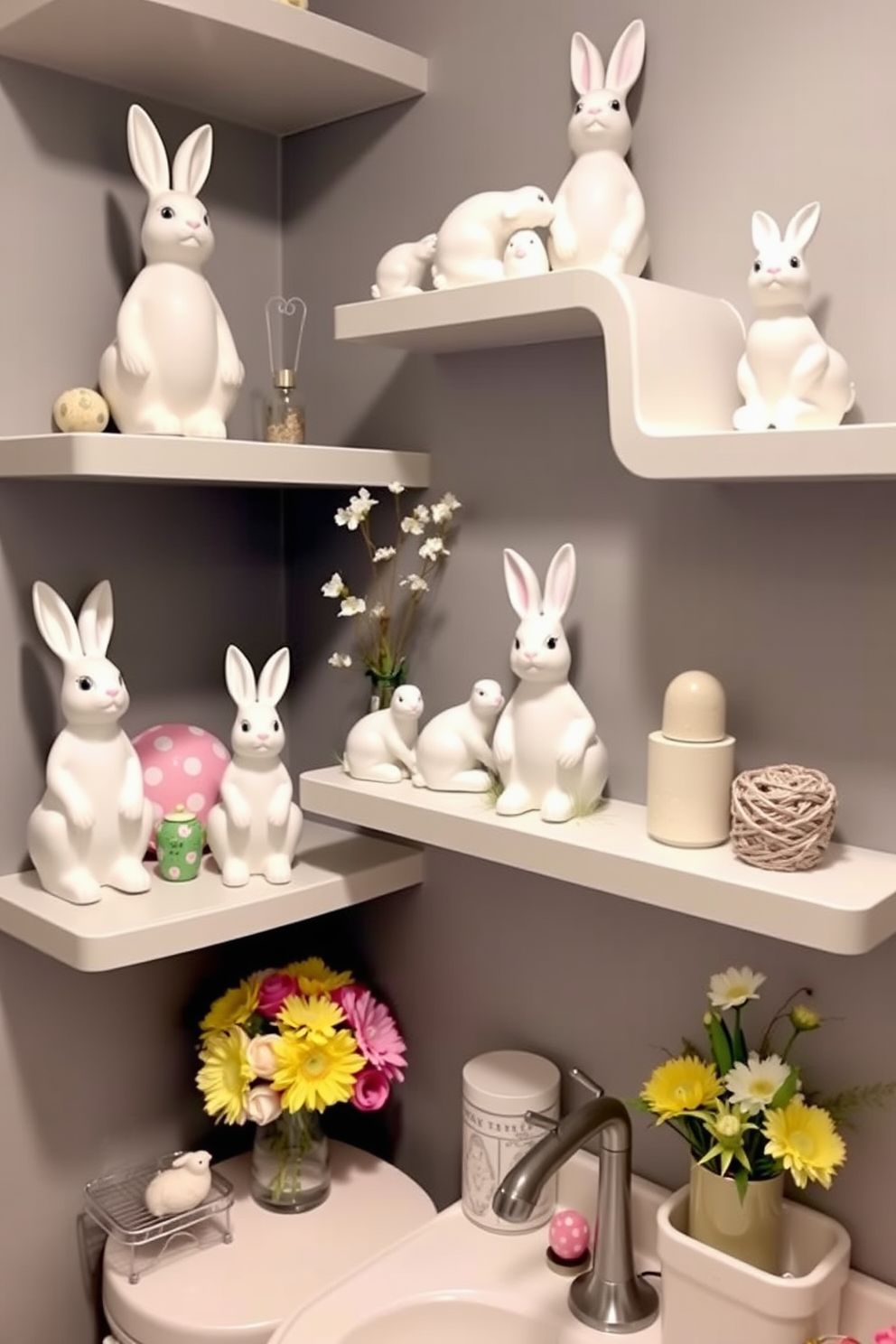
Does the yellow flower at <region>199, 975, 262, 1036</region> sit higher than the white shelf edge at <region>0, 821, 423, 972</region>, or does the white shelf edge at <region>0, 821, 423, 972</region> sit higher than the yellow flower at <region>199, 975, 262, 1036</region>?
the white shelf edge at <region>0, 821, 423, 972</region>

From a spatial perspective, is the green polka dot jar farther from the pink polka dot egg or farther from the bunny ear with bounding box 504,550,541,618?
the bunny ear with bounding box 504,550,541,618

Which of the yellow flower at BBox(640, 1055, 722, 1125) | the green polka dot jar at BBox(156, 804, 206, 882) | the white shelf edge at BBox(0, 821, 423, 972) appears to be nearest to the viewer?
the yellow flower at BBox(640, 1055, 722, 1125)

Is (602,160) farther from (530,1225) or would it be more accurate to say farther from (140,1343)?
(140,1343)

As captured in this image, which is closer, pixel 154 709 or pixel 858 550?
pixel 858 550

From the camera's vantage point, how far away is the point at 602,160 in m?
1.13

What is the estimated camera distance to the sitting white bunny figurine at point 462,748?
1.26 meters

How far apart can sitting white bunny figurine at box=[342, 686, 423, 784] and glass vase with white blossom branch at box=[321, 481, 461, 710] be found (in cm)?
6

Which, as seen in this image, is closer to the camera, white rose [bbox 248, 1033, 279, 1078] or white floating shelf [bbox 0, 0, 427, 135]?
white floating shelf [bbox 0, 0, 427, 135]

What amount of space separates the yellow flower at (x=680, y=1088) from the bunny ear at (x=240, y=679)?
0.55 meters

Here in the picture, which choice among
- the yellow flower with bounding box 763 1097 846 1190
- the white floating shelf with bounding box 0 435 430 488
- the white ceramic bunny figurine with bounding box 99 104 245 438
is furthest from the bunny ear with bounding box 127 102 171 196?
the yellow flower with bounding box 763 1097 846 1190

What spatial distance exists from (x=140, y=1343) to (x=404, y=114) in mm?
1308

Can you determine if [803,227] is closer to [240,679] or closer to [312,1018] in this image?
[240,679]

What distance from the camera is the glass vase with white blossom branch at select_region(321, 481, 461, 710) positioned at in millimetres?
1354

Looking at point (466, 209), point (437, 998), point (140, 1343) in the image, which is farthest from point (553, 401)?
point (140, 1343)
